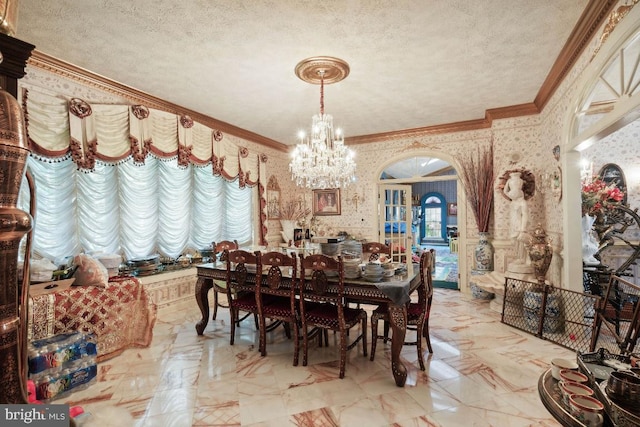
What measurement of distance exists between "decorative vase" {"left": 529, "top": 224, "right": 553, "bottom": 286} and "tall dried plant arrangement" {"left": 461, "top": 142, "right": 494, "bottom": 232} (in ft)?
4.15

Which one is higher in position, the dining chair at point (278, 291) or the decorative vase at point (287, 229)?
the decorative vase at point (287, 229)

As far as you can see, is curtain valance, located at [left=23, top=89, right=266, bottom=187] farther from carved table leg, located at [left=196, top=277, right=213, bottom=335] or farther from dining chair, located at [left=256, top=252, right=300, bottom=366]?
dining chair, located at [left=256, top=252, right=300, bottom=366]

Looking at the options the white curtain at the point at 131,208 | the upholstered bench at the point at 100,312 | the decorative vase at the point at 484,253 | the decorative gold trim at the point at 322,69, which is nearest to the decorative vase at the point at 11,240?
the upholstered bench at the point at 100,312

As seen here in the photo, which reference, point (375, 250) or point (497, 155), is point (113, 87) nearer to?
point (375, 250)

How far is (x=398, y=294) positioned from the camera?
2.33 metres

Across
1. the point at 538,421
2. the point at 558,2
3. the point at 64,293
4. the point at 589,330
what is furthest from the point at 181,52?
the point at 589,330

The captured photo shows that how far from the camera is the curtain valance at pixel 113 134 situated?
295 cm

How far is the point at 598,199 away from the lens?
3.53m

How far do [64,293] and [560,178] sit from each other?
5258 mm

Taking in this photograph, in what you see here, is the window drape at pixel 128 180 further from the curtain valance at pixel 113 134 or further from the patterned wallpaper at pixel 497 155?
the patterned wallpaper at pixel 497 155

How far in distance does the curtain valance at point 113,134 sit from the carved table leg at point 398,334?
347 cm

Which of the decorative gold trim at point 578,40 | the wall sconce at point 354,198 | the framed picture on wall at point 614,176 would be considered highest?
the decorative gold trim at point 578,40

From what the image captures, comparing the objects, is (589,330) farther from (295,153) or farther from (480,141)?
(295,153)

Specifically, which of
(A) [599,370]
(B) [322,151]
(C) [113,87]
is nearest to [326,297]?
(B) [322,151]
